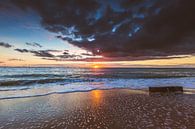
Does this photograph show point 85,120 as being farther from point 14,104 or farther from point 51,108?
point 14,104

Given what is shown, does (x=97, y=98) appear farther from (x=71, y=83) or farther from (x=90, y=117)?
(x=71, y=83)

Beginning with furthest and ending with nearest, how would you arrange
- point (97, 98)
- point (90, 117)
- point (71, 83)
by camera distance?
point (71, 83), point (97, 98), point (90, 117)

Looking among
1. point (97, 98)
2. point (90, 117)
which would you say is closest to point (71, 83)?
point (97, 98)

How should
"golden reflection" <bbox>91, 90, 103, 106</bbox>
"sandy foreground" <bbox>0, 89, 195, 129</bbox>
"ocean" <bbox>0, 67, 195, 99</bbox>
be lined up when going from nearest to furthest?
1. "sandy foreground" <bbox>0, 89, 195, 129</bbox>
2. "golden reflection" <bbox>91, 90, 103, 106</bbox>
3. "ocean" <bbox>0, 67, 195, 99</bbox>

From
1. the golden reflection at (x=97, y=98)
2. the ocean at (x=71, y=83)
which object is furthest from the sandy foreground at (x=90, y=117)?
the ocean at (x=71, y=83)

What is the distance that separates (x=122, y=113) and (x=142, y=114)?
110 centimetres

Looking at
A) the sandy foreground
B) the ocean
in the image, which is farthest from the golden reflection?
the ocean

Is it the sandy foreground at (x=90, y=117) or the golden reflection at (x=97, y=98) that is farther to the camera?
the golden reflection at (x=97, y=98)

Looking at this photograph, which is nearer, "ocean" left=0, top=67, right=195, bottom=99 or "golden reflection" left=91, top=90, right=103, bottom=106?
"golden reflection" left=91, top=90, right=103, bottom=106

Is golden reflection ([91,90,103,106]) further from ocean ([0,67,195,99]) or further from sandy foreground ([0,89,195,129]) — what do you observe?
ocean ([0,67,195,99])

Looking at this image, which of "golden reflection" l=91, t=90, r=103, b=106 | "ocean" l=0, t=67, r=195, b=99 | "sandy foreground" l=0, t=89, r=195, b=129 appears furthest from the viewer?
"ocean" l=0, t=67, r=195, b=99

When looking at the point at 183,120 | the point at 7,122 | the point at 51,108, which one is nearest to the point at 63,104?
the point at 51,108

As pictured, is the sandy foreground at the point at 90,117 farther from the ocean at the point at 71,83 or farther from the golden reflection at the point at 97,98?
the ocean at the point at 71,83

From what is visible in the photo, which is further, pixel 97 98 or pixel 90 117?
pixel 97 98
